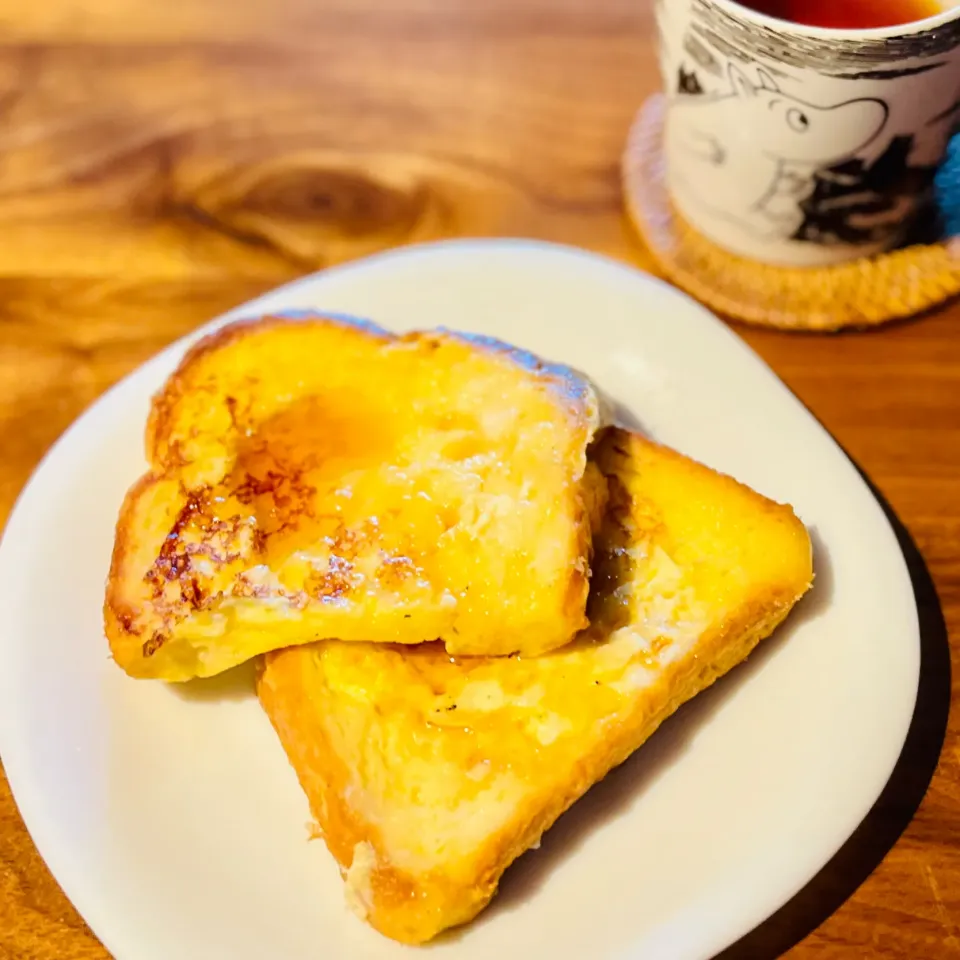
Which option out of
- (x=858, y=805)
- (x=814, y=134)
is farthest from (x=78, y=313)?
(x=858, y=805)

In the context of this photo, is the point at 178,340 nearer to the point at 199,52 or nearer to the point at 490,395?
the point at 490,395

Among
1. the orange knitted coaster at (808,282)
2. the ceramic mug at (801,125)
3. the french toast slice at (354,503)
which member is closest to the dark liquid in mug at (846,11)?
the ceramic mug at (801,125)

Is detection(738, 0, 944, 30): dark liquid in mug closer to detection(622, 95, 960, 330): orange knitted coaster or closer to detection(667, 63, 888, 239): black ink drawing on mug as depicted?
detection(667, 63, 888, 239): black ink drawing on mug

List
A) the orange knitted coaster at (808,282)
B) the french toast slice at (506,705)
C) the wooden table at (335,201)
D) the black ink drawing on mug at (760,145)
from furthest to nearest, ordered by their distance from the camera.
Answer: the orange knitted coaster at (808,282) → the black ink drawing on mug at (760,145) → the wooden table at (335,201) → the french toast slice at (506,705)

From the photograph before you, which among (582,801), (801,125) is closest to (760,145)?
(801,125)

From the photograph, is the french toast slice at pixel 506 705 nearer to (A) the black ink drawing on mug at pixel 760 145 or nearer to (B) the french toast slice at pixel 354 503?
(B) the french toast slice at pixel 354 503

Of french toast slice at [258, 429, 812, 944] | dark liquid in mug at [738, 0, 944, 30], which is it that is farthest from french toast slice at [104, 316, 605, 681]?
dark liquid in mug at [738, 0, 944, 30]
